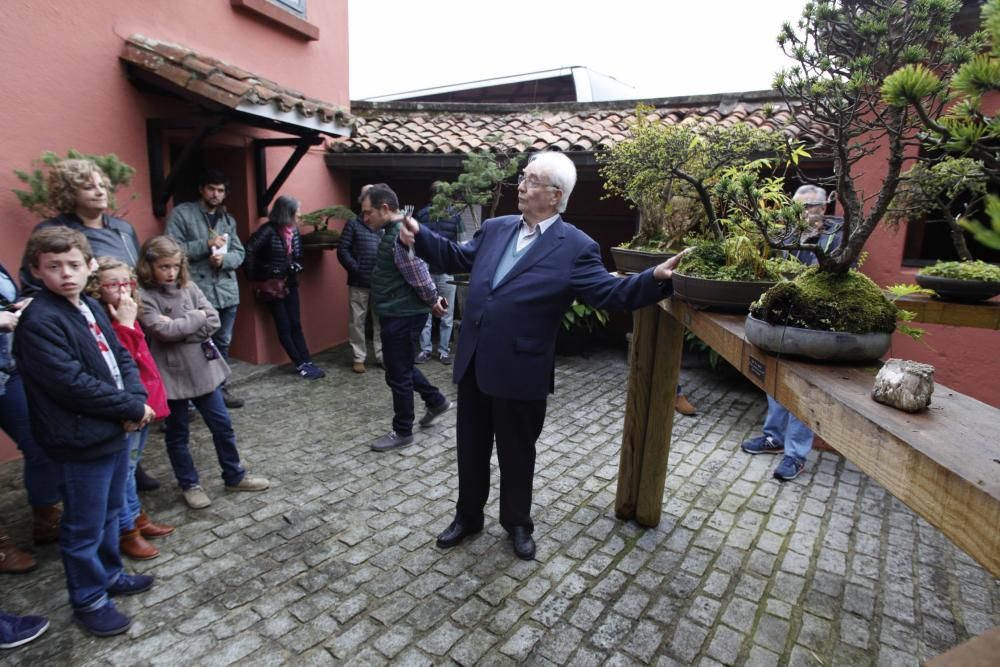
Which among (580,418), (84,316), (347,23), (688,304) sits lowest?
(580,418)

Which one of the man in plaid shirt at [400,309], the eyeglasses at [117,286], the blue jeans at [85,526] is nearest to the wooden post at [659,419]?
the man in plaid shirt at [400,309]

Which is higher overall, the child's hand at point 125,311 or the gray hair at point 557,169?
the gray hair at point 557,169

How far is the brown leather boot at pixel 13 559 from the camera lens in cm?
282

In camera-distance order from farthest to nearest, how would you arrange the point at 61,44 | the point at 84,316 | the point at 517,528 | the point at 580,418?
the point at 580,418 → the point at 61,44 → the point at 517,528 → the point at 84,316

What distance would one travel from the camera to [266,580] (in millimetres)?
2861

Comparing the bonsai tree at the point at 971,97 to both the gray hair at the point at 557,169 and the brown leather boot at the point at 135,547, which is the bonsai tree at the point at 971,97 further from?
the brown leather boot at the point at 135,547

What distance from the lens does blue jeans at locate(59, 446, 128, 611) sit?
2.37 meters

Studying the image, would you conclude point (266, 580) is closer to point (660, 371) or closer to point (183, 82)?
point (660, 371)

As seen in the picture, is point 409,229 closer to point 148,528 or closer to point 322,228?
point 148,528

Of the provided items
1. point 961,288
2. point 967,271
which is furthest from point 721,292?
point 967,271

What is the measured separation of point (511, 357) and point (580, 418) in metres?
2.83

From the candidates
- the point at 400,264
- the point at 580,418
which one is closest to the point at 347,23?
the point at 400,264

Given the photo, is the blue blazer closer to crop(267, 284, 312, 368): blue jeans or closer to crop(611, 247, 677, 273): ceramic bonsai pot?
crop(611, 247, 677, 273): ceramic bonsai pot

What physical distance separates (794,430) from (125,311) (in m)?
4.42
